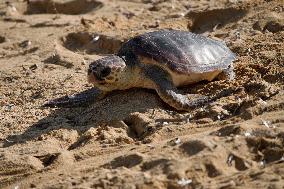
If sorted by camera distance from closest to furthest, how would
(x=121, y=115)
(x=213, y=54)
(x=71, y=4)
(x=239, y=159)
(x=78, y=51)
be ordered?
(x=239, y=159) < (x=121, y=115) < (x=213, y=54) < (x=78, y=51) < (x=71, y=4)

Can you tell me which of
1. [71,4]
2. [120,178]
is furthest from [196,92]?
[71,4]

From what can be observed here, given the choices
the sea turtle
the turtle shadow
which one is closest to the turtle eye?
the sea turtle

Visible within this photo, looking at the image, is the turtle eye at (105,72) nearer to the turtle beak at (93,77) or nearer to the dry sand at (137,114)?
the turtle beak at (93,77)

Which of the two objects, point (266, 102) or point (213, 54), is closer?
point (266, 102)

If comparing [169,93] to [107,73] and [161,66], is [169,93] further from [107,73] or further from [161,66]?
[107,73]

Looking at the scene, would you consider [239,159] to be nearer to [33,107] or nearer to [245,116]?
[245,116]

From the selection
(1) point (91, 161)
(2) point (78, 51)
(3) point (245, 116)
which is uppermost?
(3) point (245, 116)

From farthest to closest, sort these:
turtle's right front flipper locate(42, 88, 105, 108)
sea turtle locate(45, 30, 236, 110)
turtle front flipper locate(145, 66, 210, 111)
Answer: turtle's right front flipper locate(42, 88, 105, 108) → sea turtle locate(45, 30, 236, 110) → turtle front flipper locate(145, 66, 210, 111)

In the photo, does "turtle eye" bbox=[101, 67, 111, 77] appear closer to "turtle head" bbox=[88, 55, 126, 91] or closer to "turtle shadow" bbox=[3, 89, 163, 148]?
"turtle head" bbox=[88, 55, 126, 91]
